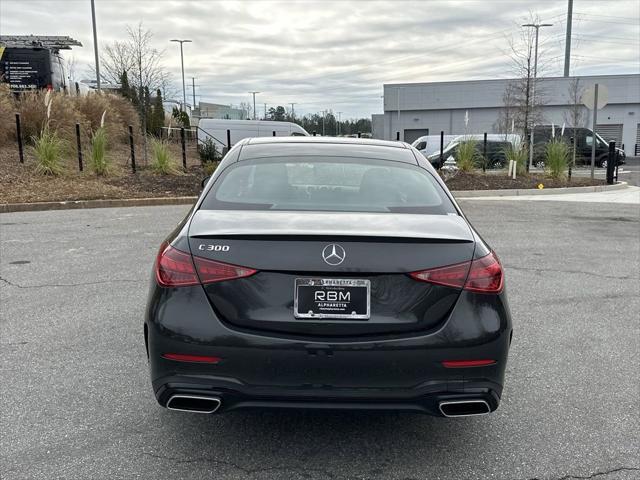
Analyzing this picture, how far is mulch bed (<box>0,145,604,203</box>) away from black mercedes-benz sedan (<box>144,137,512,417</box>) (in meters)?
11.8

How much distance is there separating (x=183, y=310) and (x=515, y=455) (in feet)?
6.15

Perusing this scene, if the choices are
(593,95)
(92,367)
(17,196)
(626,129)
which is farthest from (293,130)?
(626,129)

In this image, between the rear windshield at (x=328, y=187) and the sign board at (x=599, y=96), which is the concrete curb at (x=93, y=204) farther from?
the sign board at (x=599, y=96)

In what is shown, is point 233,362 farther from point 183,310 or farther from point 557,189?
point 557,189

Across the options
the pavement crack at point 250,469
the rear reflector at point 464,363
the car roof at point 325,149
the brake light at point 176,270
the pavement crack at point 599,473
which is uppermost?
the car roof at point 325,149

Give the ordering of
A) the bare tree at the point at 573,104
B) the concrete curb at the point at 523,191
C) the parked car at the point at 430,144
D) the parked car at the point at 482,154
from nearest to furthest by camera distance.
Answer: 1. the concrete curb at the point at 523,191
2. the parked car at the point at 482,154
3. the parked car at the point at 430,144
4. the bare tree at the point at 573,104

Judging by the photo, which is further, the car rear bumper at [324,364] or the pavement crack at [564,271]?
the pavement crack at [564,271]

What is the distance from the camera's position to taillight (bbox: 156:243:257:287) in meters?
2.63

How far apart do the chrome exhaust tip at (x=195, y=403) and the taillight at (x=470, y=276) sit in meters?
1.08

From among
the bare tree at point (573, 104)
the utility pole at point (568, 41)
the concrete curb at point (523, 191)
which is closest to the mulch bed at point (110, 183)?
the concrete curb at point (523, 191)

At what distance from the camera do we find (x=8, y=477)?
2.75 meters

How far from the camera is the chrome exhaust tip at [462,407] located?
2660 mm

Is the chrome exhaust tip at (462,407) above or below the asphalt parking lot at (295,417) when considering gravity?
above

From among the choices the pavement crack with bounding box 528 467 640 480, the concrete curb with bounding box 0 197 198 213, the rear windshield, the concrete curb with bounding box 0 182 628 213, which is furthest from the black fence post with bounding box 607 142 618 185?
the pavement crack with bounding box 528 467 640 480
